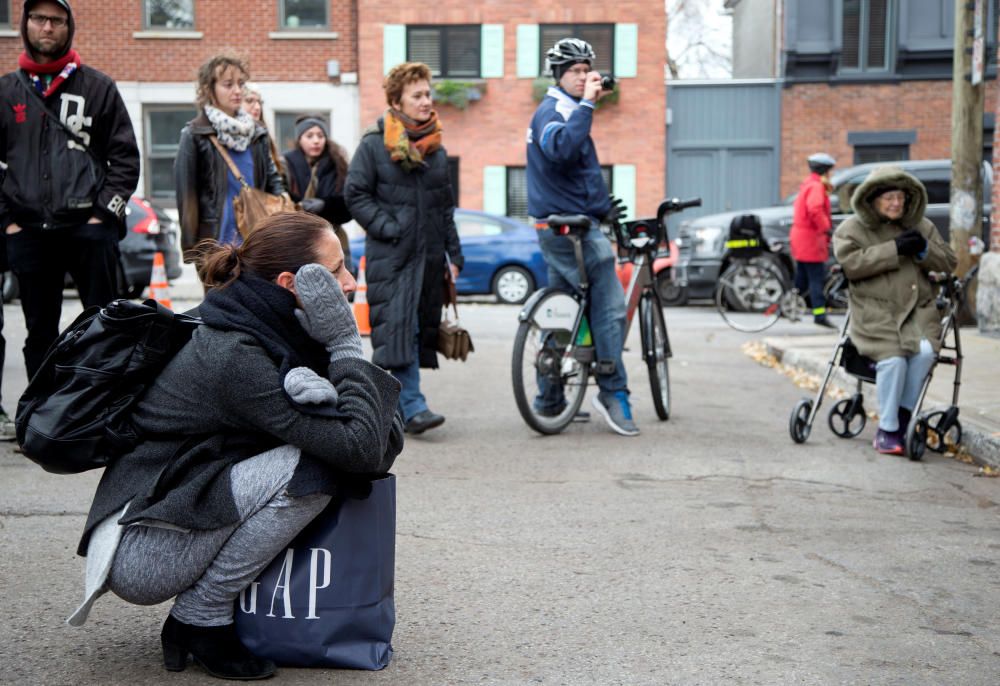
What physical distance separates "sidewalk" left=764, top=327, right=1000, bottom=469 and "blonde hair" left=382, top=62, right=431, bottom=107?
3.23 m

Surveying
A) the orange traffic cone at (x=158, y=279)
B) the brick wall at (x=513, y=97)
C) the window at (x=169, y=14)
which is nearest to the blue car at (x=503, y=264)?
the orange traffic cone at (x=158, y=279)

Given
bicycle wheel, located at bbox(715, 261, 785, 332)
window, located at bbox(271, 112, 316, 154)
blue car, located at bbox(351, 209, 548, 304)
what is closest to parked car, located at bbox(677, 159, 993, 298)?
bicycle wheel, located at bbox(715, 261, 785, 332)

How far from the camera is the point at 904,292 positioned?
705cm

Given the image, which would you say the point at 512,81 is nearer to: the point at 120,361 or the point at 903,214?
the point at 903,214

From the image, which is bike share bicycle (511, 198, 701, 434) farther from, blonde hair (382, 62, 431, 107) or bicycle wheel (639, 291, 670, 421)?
blonde hair (382, 62, 431, 107)

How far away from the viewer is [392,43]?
27.7m

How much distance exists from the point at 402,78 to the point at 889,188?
2.63 meters

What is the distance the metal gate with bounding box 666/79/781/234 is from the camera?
2864cm

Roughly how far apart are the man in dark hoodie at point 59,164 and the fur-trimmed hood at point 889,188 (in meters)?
3.69

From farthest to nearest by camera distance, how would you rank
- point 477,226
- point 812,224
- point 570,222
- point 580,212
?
point 477,226 → point 812,224 → point 580,212 → point 570,222

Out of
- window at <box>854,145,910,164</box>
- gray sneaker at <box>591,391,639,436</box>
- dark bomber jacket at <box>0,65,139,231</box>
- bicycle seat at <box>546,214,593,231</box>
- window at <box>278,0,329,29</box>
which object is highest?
window at <box>278,0,329,29</box>

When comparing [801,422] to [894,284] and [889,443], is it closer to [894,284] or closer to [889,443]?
[889,443]

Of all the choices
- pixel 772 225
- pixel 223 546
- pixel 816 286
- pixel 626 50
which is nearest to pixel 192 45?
pixel 626 50

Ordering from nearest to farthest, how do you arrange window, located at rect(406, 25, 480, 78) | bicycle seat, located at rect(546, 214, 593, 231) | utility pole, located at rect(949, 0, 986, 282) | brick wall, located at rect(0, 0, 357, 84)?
1. bicycle seat, located at rect(546, 214, 593, 231)
2. utility pole, located at rect(949, 0, 986, 282)
3. brick wall, located at rect(0, 0, 357, 84)
4. window, located at rect(406, 25, 480, 78)
